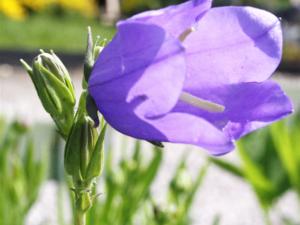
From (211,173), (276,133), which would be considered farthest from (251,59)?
(211,173)

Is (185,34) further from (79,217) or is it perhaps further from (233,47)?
(79,217)

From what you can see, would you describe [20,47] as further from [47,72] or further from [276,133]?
[47,72]

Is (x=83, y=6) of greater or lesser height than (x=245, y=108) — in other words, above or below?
below

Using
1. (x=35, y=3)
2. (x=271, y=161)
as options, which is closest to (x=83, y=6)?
(x=35, y=3)

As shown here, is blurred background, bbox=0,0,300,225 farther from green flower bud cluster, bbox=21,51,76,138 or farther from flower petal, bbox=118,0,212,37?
flower petal, bbox=118,0,212,37

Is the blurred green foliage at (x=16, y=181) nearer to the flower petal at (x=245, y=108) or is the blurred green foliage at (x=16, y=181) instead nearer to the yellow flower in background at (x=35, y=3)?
the flower petal at (x=245, y=108)

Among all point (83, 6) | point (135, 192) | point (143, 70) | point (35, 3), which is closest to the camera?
point (143, 70)
